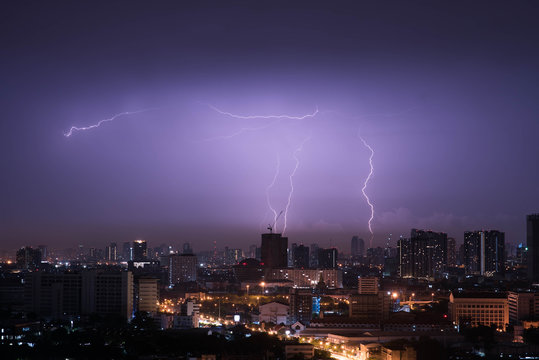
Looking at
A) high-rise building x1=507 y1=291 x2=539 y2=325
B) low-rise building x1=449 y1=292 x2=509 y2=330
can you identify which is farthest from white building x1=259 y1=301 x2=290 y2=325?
high-rise building x1=507 y1=291 x2=539 y2=325

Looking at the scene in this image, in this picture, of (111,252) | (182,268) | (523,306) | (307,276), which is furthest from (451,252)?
(523,306)

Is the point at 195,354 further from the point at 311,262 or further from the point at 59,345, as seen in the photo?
the point at 311,262

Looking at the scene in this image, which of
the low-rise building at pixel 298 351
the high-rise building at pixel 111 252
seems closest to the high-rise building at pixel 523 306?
the low-rise building at pixel 298 351

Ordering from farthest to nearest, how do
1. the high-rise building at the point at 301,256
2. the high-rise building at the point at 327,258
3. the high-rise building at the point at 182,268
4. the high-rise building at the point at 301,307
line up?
the high-rise building at the point at 301,256 < the high-rise building at the point at 327,258 < the high-rise building at the point at 182,268 < the high-rise building at the point at 301,307

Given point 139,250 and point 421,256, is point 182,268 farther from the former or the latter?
point 421,256

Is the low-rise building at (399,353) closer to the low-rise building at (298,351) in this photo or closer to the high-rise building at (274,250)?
the low-rise building at (298,351)

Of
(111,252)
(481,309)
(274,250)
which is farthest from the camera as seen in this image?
(111,252)
